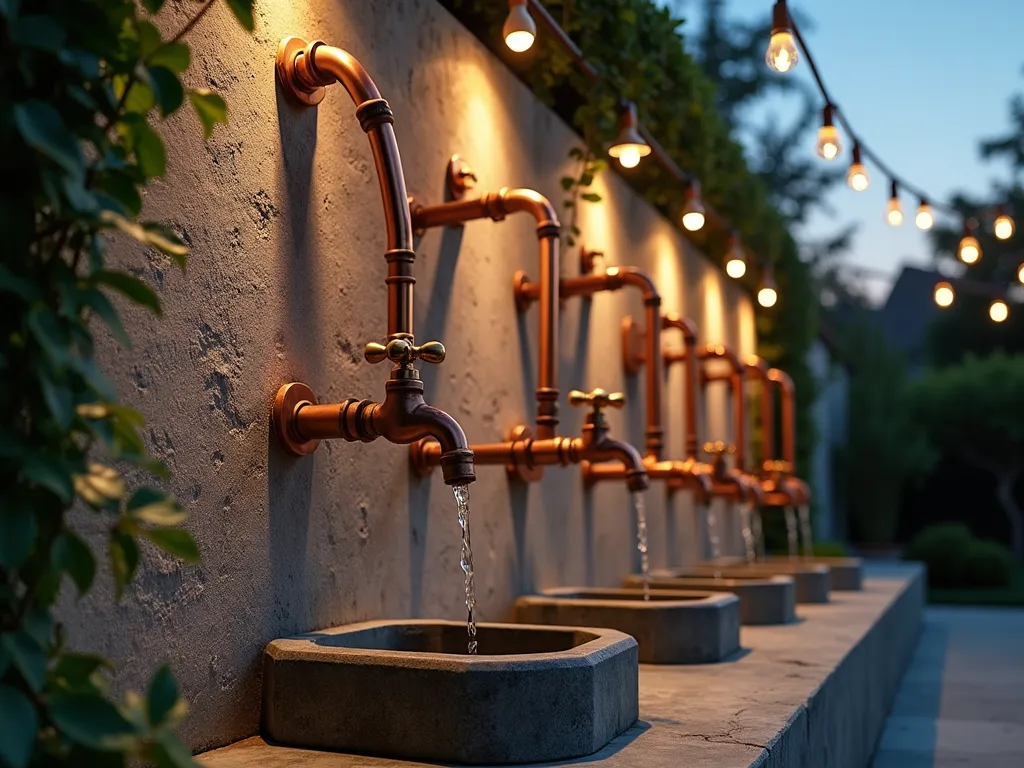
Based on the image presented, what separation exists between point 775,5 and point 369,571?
6.16 feet

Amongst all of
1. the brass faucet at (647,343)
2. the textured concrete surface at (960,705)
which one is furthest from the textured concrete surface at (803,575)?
the brass faucet at (647,343)

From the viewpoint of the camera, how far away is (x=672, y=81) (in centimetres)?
419

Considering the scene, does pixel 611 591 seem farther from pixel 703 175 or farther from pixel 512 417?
pixel 703 175

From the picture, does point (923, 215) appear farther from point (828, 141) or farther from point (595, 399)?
point (595, 399)

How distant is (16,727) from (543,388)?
1.93 metres

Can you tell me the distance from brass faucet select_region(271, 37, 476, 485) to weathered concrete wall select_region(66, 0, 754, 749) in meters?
0.04

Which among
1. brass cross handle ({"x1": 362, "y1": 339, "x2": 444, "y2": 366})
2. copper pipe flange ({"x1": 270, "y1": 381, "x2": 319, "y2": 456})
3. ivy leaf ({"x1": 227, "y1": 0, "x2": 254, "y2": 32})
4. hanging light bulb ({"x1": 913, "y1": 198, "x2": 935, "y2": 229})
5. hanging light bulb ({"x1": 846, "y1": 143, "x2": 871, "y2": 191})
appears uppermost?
hanging light bulb ({"x1": 913, "y1": 198, "x2": 935, "y2": 229})

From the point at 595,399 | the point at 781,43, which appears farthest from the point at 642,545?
the point at 781,43

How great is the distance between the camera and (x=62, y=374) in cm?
103

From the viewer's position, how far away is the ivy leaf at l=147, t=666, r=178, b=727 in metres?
0.97

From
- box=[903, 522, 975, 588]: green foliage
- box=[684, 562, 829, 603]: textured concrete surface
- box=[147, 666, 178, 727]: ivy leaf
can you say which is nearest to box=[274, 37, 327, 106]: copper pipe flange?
box=[147, 666, 178, 727]: ivy leaf

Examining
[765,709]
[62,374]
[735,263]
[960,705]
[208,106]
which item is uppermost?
[735,263]

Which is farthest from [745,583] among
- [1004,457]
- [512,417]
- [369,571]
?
[1004,457]

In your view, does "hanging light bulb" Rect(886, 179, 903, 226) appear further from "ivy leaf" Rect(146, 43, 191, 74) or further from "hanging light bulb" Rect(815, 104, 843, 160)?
"ivy leaf" Rect(146, 43, 191, 74)
